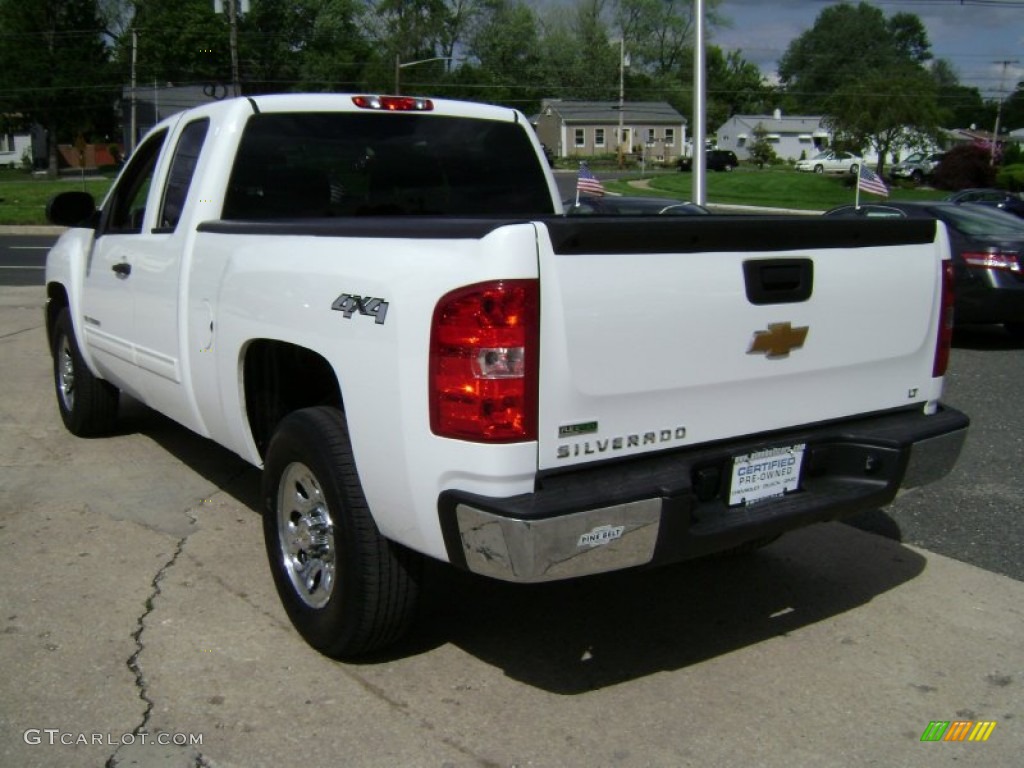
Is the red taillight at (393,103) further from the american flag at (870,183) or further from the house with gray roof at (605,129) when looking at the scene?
the house with gray roof at (605,129)

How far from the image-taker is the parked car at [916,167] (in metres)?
53.4

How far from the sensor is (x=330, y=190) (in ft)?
16.9

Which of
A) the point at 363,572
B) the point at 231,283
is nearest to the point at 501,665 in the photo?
the point at 363,572

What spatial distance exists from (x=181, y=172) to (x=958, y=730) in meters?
4.05

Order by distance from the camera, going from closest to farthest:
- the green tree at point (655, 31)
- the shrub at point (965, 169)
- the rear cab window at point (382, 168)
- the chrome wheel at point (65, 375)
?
1. the rear cab window at point (382, 168)
2. the chrome wheel at point (65, 375)
3. the shrub at point (965, 169)
4. the green tree at point (655, 31)

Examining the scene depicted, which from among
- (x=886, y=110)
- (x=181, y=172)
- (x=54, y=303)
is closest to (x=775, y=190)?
(x=886, y=110)

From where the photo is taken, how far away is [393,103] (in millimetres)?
5371

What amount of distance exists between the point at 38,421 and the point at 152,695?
449 centimetres

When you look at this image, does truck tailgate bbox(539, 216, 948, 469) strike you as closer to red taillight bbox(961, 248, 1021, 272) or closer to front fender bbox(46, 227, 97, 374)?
front fender bbox(46, 227, 97, 374)

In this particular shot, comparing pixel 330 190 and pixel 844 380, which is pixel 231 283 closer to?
pixel 330 190

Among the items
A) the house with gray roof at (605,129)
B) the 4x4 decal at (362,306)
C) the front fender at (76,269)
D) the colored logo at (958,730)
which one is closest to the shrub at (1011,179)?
the house with gray roof at (605,129)

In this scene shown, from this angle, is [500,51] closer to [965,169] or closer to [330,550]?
[965,169]

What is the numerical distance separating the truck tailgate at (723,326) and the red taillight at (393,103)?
2.34 metres

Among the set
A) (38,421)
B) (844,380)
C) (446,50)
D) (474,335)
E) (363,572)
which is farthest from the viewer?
(446,50)
